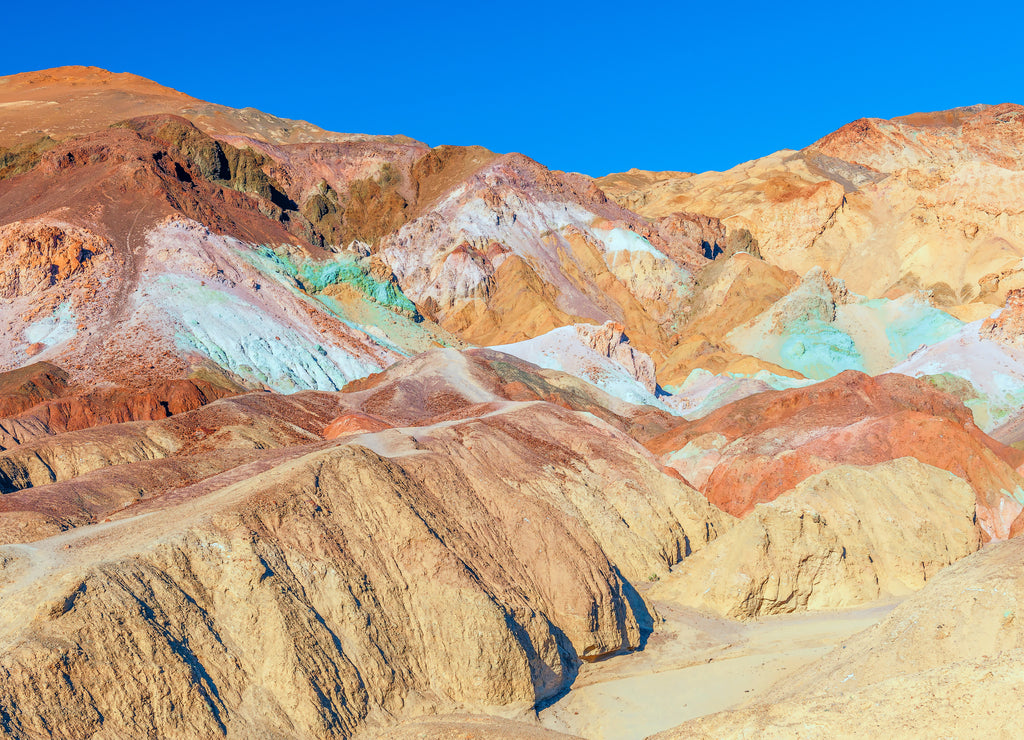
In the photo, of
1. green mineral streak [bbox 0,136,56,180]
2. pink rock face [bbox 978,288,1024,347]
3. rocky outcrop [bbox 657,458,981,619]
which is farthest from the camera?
green mineral streak [bbox 0,136,56,180]

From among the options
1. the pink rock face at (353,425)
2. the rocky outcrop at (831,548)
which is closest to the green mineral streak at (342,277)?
the pink rock face at (353,425)

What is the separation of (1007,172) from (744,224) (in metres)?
23.4

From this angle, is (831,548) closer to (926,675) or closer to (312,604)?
(312,604)

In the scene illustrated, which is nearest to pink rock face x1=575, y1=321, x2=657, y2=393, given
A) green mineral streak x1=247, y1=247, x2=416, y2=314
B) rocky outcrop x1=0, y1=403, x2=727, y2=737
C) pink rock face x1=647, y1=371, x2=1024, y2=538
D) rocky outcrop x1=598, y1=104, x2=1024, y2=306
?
green mineral streak x1=247, y1=247, x2=416, y2=314

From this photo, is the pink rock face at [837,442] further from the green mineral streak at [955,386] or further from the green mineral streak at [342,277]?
the green mineral streak at [342,277]

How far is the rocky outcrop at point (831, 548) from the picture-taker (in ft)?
93.5

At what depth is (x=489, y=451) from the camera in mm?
31906

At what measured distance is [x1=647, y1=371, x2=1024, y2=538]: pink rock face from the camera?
3809 cm

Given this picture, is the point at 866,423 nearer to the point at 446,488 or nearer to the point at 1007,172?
the point at 446,488

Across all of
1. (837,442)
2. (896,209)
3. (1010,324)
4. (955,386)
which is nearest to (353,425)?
(837,442)

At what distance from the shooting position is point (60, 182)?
71.9m

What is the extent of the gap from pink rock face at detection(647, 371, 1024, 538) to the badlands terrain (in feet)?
0.60

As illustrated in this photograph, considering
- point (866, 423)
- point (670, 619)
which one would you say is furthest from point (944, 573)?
point (866, 423)

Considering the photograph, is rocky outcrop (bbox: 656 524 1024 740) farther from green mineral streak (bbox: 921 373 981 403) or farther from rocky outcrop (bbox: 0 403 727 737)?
green mineral streak (bbox: 921 373 981 403)
